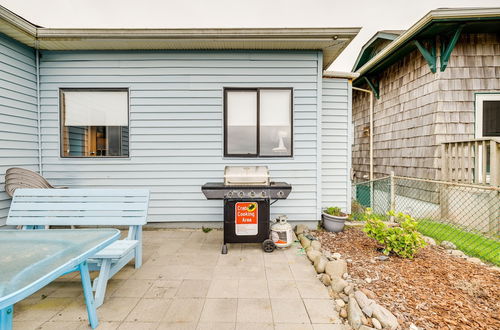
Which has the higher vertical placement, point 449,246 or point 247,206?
point 247,206

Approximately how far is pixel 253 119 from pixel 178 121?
4.38 feet

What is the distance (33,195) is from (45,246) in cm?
162

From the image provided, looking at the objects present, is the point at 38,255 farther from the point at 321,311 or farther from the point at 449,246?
the point at 449,246

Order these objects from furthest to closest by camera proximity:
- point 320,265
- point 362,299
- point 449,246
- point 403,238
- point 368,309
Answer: point 449,246 → point 403,238 → point 320,265 → point 362,299 → point 368,309

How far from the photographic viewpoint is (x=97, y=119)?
4312 mm

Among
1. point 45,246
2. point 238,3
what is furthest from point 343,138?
point 238,3

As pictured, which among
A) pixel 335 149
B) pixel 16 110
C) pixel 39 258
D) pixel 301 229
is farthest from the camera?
pixel 335 149

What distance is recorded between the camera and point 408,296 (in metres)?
2.19

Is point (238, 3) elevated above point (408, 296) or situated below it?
above

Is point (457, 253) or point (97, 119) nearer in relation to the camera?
point (457, 253)

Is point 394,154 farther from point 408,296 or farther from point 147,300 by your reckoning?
point 147,300

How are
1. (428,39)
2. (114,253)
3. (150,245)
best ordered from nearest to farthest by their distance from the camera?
(114,253), (150,245), (428,39)

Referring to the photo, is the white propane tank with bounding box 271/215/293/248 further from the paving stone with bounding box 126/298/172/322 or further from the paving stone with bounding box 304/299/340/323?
the paving stone with bounding box 126/298/172/322

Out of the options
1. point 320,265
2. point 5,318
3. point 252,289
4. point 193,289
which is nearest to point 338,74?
point 320,265
